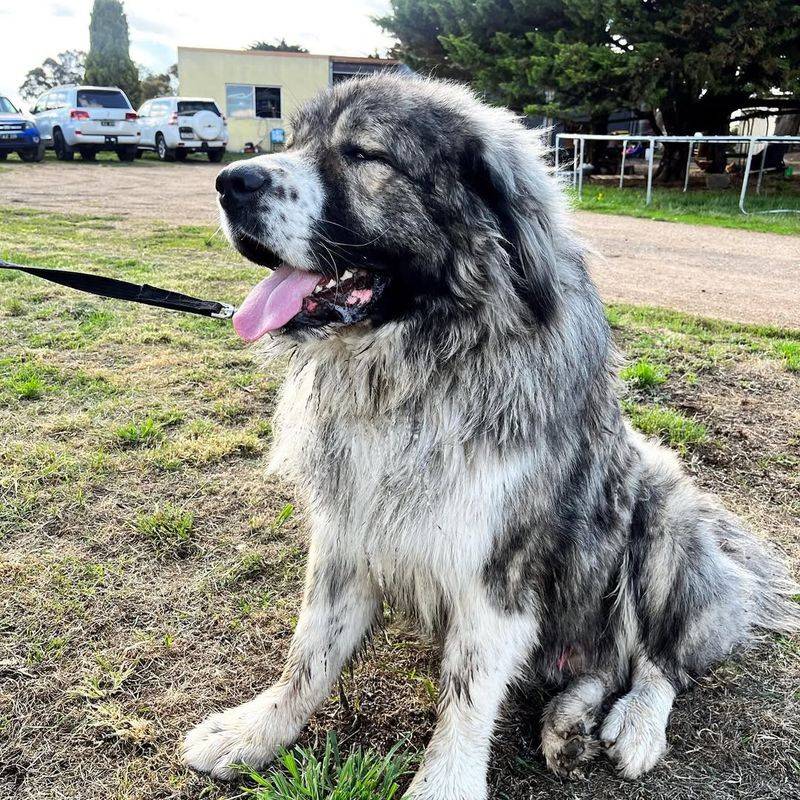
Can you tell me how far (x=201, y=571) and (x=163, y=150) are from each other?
25.4m

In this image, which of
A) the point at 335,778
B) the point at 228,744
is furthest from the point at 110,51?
the point at 335,778

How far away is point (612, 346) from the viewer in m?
2.40

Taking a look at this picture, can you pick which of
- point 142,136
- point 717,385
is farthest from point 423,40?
point 717,385

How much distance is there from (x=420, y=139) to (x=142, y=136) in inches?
1044

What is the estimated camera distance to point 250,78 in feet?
105

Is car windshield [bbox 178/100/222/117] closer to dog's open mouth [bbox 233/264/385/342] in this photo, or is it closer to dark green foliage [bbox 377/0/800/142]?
dark green foliage [bbox 377/0/800/142]

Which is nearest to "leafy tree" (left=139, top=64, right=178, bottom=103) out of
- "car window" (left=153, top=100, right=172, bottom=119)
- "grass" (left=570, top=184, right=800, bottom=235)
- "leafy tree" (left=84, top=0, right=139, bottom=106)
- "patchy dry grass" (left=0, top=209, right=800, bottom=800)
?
"leafy tree" (left=84, top=0, right=139, bottom=106)

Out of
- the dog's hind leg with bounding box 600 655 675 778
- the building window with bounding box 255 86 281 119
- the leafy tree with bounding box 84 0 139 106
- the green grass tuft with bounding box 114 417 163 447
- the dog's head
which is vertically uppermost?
the leafy tree with bounding box 84 0 139 106

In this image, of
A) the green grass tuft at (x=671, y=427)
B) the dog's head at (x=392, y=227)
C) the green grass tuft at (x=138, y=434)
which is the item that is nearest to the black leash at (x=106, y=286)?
the dog's head at (x=392, y=227)

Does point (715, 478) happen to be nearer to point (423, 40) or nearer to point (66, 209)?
point (66, 209)

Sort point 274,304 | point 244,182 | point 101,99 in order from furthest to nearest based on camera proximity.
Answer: point 101,99, point 274,304, point 244,182

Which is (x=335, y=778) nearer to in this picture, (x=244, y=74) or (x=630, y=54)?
(x=630, y=54)

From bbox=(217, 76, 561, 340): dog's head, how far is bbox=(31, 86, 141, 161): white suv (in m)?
23.6

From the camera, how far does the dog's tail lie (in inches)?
104
